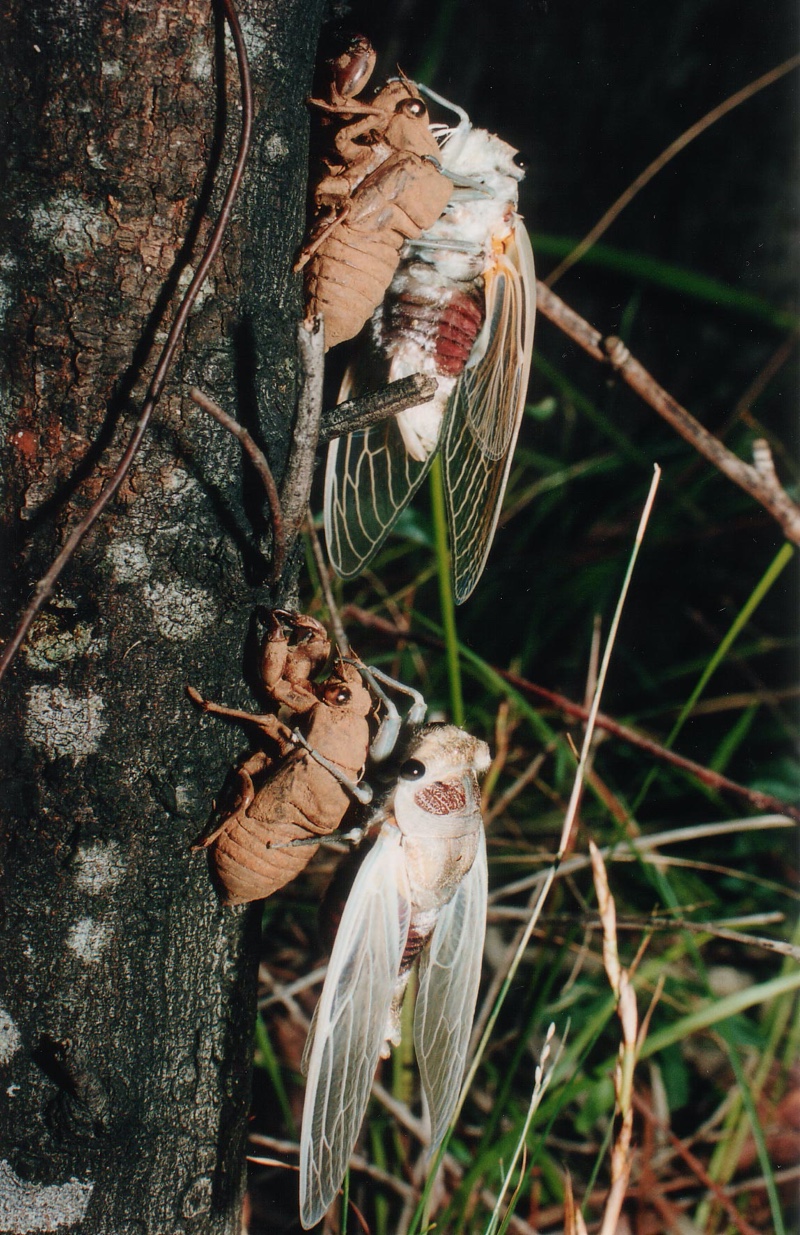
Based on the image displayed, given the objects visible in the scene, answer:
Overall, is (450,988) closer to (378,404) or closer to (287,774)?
(287,774)

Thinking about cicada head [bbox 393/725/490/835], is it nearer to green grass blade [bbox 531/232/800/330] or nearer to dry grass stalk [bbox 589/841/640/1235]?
dry grass stalk [bbox 589/841/640/1235]

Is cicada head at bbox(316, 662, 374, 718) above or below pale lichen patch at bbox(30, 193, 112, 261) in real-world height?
below

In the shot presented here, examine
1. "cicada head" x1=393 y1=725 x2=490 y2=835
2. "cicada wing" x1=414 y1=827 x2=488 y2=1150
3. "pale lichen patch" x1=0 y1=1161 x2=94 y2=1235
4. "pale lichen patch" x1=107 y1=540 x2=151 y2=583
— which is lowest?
"cicada wing" x1=414 y1=827 x2=488 y2=1150

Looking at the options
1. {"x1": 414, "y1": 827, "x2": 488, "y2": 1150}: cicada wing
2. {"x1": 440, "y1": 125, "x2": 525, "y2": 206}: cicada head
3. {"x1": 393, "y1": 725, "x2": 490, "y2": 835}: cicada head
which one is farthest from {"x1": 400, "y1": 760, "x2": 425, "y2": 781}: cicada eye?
{"x1": 440, "y1": 125, "x2": 525, "y2": 206}: cicada head

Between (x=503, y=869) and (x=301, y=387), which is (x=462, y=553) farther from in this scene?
(x=503, y=869)

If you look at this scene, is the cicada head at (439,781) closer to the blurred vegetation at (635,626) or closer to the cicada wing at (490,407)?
the cicada wing at (490,407)

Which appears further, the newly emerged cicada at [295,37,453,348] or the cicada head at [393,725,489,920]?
the cicada head at [393,725,489,920]

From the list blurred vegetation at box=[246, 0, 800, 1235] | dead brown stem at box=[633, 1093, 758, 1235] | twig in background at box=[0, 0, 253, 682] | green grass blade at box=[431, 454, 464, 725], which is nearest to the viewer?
twig in background at box=[0, 0, 253, 682]

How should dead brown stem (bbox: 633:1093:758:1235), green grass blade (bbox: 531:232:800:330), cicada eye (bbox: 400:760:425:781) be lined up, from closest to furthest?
cicada eye (bbox: 400:760:425:781), dead brown stem (bbox: 633:1093:758:1235), green grass blade (bbox: 531:232:800:330)
